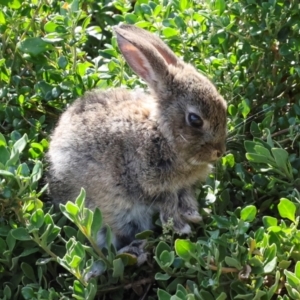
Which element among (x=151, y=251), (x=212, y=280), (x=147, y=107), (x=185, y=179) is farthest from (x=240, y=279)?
(x=147, y=107)

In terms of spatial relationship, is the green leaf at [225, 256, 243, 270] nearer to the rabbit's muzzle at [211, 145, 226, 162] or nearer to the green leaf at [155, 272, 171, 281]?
the green leaf at [155, 272, 171, 281]

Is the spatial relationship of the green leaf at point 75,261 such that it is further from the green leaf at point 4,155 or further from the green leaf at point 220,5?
the green leaf at point 220,5

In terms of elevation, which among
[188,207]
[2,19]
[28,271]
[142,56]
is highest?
[142,56]

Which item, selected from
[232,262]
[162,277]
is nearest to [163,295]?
[162,277]

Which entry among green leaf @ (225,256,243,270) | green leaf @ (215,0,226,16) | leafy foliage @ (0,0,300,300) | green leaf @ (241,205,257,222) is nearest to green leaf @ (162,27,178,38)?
leafy foliage @ (0,0,300,300)

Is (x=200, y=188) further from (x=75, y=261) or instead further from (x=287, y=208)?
(x=75, y=261)

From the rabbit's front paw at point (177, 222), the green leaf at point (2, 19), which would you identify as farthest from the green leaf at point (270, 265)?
the green leaf at point (2, 19)

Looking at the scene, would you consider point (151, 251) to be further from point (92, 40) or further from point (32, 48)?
point (92, 40)

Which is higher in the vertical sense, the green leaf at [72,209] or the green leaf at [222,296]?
the green leaf at [72,209]
